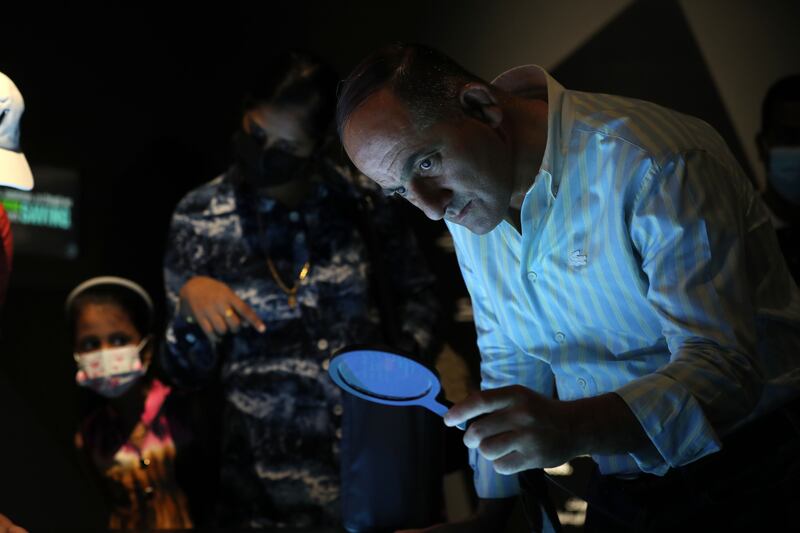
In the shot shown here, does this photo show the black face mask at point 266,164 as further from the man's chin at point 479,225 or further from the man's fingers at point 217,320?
the man's chin at point 479,225

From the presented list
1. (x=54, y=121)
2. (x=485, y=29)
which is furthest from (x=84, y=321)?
(x=485, y=29)

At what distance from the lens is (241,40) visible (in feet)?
12.2

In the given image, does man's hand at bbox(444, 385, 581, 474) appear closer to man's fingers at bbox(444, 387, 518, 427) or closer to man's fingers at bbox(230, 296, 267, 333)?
man's fingers at bbox(444, 387, 518, 427)

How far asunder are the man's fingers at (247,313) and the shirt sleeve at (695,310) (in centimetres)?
144

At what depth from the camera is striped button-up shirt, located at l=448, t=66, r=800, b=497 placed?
136 cm

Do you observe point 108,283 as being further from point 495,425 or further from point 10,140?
point 495,425

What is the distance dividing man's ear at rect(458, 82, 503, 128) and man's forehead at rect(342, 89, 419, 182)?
132 millimetres

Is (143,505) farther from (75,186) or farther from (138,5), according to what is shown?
(138,5)

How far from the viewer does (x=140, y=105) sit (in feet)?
11.7

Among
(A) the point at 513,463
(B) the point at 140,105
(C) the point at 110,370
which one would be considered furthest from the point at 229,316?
(A) the point at 513,463

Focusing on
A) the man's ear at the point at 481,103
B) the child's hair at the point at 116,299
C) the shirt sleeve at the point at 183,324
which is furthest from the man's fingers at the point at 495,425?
the child's hair at the point at 116,299

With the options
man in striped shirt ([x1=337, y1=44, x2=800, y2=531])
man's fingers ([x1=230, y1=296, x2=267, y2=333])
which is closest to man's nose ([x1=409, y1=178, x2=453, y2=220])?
man in striped shirt ([x1=337, y1=44, x2=800, y2=531])

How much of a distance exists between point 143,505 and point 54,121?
140 cm

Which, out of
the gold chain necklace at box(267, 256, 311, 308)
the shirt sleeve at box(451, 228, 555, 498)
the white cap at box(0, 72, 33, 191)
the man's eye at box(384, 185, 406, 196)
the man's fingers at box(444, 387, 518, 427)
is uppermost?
the white cap at box(0, 72, 33, 191)
